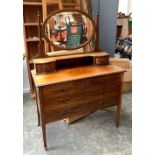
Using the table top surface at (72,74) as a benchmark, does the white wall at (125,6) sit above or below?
above

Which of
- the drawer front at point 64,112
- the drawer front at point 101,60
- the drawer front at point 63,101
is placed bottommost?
the drawer front at point 64,112

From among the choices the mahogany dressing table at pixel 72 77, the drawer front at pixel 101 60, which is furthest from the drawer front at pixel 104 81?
the drawer front at pixel 101 60

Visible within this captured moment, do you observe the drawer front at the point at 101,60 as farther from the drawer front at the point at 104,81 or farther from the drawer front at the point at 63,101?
the drawer front at the point at 63,101

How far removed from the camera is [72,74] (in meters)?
1.65

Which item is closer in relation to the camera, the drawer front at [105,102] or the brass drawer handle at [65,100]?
the brass drawer handle at [65,100]

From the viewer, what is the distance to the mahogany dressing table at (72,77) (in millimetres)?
1532

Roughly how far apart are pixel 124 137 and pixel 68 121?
2.19ft

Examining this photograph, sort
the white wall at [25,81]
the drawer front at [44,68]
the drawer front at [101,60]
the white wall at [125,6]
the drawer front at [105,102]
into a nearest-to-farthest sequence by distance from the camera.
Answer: the drawer front at [44,68] → the drawer front at [105,102] → the drawer front at [101,60] → the white wall at [25,81] → the white wall at [125,6]

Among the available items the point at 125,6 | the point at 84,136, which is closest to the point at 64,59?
the point at 84,136

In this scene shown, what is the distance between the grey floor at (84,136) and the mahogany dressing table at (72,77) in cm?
15

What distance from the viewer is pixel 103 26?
2311mm

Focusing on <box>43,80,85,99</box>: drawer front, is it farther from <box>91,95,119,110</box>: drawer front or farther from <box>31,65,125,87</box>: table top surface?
<box>91,95,119,110</box>: drawer front
